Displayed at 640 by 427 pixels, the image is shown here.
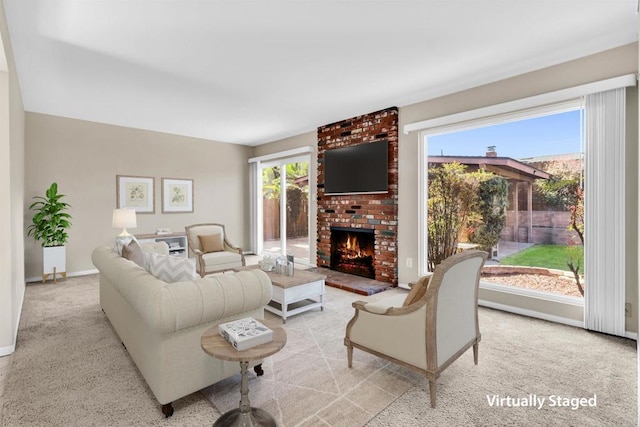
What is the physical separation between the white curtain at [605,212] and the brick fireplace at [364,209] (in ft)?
7.25

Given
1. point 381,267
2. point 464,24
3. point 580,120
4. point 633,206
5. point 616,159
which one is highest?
point 464,24

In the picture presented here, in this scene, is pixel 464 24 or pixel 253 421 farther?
pixel 464 24

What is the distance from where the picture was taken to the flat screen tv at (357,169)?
4.78 meters

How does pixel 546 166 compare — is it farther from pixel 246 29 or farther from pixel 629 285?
pixel 246 29

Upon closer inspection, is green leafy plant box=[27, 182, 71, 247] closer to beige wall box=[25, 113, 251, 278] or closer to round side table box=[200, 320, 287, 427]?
beige wall box=[25, 113, 251, 278]

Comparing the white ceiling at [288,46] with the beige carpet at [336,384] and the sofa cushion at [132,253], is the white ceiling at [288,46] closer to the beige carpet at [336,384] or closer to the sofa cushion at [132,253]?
the sofa cushion at [132,253]

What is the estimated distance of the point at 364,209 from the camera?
200 inches

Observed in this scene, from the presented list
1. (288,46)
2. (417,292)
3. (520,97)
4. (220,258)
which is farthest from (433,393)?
(220,258)

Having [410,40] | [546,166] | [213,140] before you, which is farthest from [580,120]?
[213,140]

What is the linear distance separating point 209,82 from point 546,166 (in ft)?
12.9

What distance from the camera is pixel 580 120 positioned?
10.4 ft

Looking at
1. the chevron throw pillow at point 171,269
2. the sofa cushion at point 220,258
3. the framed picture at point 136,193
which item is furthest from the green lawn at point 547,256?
the framed picture at point 136,193

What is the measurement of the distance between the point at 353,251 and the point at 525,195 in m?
2.65

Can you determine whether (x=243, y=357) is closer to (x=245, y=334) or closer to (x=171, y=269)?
(x=245, y=334)
